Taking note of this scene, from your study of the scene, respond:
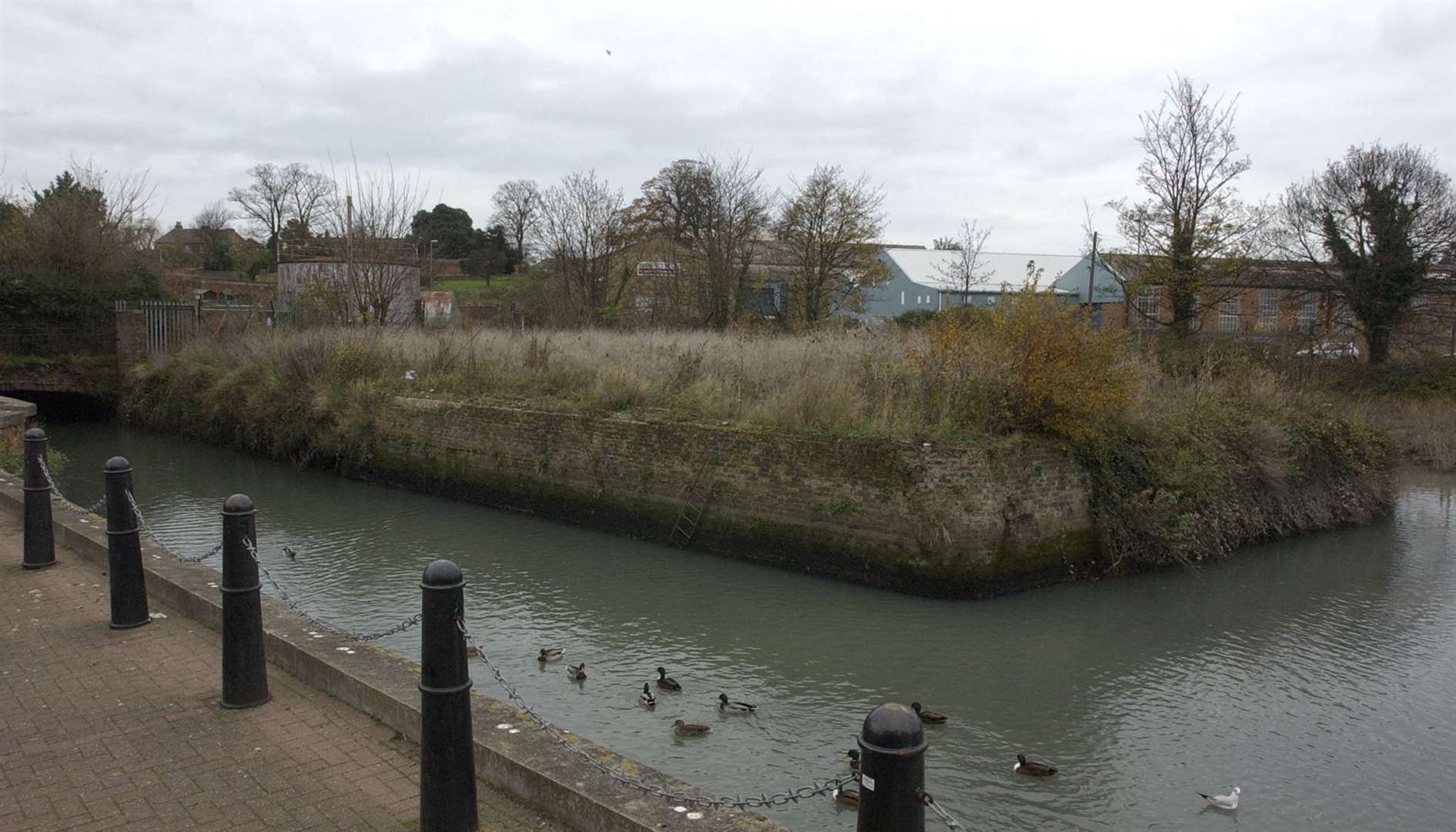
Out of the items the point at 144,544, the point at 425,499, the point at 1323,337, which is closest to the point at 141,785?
the point at 144,544

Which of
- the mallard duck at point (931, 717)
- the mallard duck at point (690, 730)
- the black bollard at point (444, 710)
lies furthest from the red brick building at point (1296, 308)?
the black bollard at point (444, 710)

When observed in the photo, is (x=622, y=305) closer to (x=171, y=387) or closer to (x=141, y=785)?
(x=171, y=387)

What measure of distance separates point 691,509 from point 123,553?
778 centimetres

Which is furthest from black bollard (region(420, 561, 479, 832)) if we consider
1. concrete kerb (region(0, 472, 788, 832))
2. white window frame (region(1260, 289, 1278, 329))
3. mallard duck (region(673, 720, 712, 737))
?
white window frame (region(1260, 289, 1278, 329))

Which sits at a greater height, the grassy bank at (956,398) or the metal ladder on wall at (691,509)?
the grassy bank at (956,398)

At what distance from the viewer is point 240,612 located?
5043mm

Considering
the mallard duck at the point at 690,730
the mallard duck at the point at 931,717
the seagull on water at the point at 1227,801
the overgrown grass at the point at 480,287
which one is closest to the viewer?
the seagull on water at the point at 1227,801

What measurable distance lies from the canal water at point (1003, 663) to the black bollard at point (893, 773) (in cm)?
359

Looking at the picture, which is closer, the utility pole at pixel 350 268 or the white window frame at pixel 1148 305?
the utility pole at pixel 350 268

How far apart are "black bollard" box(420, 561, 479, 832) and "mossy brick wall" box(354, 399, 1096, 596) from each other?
8.04m

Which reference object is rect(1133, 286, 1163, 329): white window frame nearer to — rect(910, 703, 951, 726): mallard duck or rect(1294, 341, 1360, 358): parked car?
rect(1294, 341, 1360, 358): parked car

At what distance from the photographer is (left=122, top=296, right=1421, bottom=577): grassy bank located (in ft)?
40.2

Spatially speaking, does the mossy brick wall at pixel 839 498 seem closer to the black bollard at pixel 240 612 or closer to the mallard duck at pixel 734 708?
the mallard duck at pixel 734 708

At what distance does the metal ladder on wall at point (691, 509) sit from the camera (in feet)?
43.2
